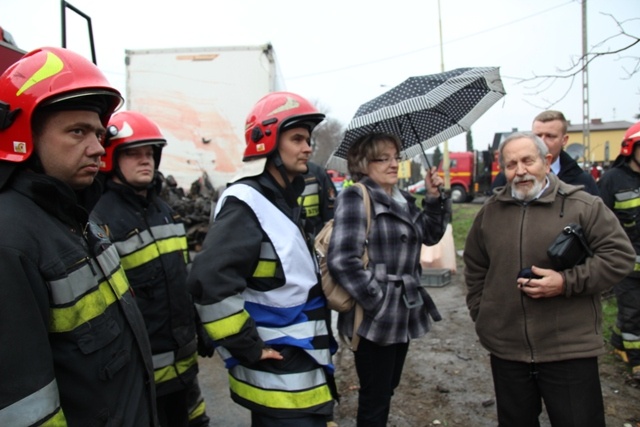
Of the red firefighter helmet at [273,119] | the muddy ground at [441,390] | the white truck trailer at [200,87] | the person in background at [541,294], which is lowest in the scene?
the muddy ground at [441,390]

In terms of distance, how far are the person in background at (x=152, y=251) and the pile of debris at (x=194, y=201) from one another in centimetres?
384

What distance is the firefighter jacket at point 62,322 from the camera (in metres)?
1.23

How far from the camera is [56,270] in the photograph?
1395 mm

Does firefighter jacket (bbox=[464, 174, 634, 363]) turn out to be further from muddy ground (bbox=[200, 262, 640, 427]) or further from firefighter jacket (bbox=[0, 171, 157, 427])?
firefighter jacket (bbox=[0, 171, 157, 427])

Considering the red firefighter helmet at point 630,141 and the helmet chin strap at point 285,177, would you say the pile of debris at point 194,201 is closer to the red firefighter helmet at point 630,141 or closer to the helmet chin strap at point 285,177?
the helmet chin strap at point 285,177

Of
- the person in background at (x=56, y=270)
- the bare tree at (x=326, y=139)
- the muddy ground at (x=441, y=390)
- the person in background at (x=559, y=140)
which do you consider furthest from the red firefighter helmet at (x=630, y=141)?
the bare tree at (x=326, y=139)

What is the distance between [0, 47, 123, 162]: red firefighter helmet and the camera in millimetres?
1446

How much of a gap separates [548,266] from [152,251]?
2359 millimetres

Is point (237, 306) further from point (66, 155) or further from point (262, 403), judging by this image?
point (66, 155)

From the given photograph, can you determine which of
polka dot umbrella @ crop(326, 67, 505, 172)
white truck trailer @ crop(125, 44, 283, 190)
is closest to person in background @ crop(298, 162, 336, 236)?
polka dot umbrella @ crop(326, 67, 505, 172)

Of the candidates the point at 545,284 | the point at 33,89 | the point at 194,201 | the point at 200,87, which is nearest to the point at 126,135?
the point at 33,89

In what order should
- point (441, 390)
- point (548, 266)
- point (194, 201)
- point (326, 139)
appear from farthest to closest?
point (326, 139) → point (194, 201) → point (441, 390) → point (548, 266)

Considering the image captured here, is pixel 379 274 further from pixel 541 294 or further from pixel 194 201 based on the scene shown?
pixel 194 201

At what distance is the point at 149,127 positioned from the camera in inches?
125
